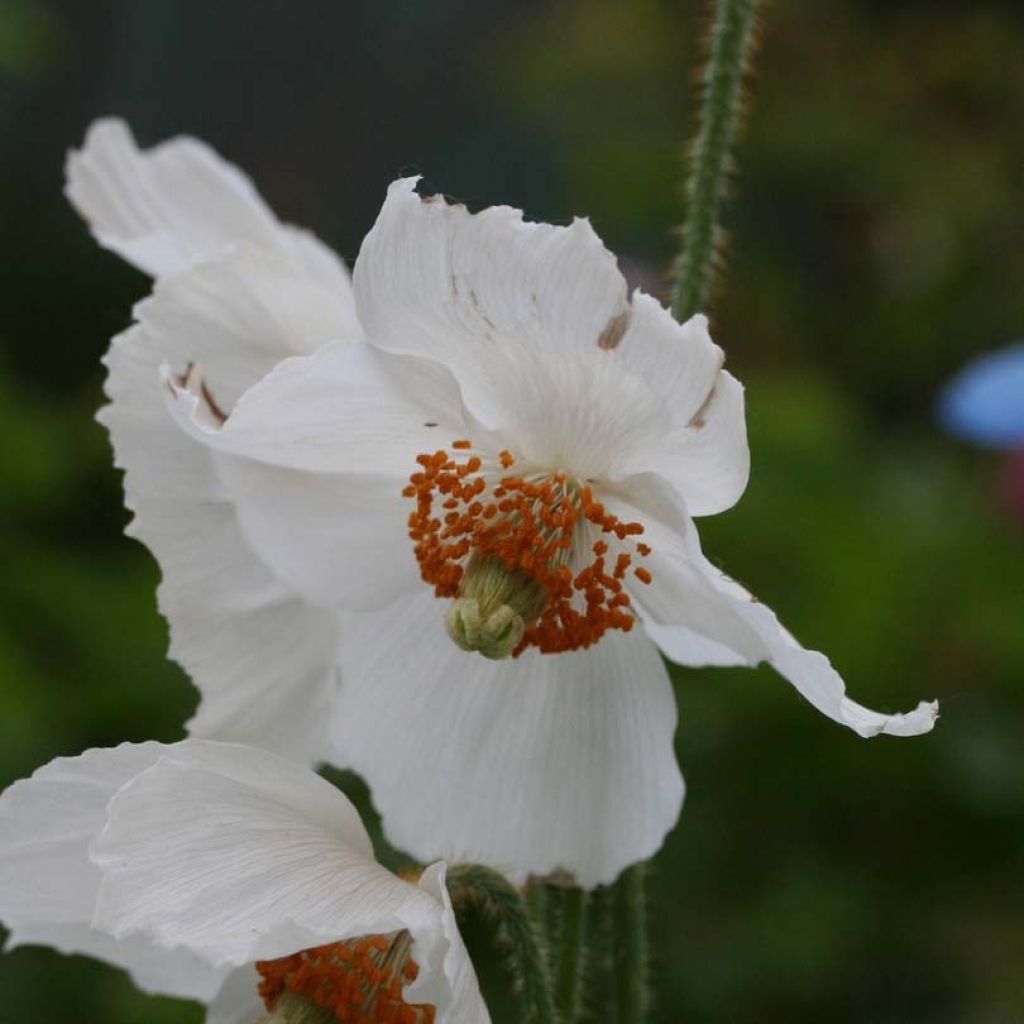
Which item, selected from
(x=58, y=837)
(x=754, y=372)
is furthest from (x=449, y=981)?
(x=754, y=372)

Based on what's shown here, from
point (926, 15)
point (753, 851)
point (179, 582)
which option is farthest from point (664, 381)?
point (926, 15)

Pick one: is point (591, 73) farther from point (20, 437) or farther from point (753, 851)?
point (753, 851)

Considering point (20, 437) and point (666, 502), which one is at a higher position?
point (20, 437)

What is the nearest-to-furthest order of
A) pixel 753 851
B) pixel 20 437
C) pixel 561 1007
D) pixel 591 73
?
1. pixel 561 1007
2. pixel 753 851
3. pixel 20 437
4. pixel 591 73

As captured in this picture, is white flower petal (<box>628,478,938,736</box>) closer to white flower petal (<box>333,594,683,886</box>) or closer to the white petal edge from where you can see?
white flower petal (<box>333,594,683,886</box>)

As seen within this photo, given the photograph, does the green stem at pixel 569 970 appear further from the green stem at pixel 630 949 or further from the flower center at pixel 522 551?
the flower center at pixel 522 551

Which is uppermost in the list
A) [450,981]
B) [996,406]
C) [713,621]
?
[996,406]

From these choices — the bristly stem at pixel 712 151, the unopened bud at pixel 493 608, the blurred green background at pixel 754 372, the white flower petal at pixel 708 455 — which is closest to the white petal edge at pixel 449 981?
the unopened bud at pixel 493 608

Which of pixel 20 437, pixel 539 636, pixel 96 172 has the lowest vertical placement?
pixel 539 636

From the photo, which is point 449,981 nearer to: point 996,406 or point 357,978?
point 357,978
